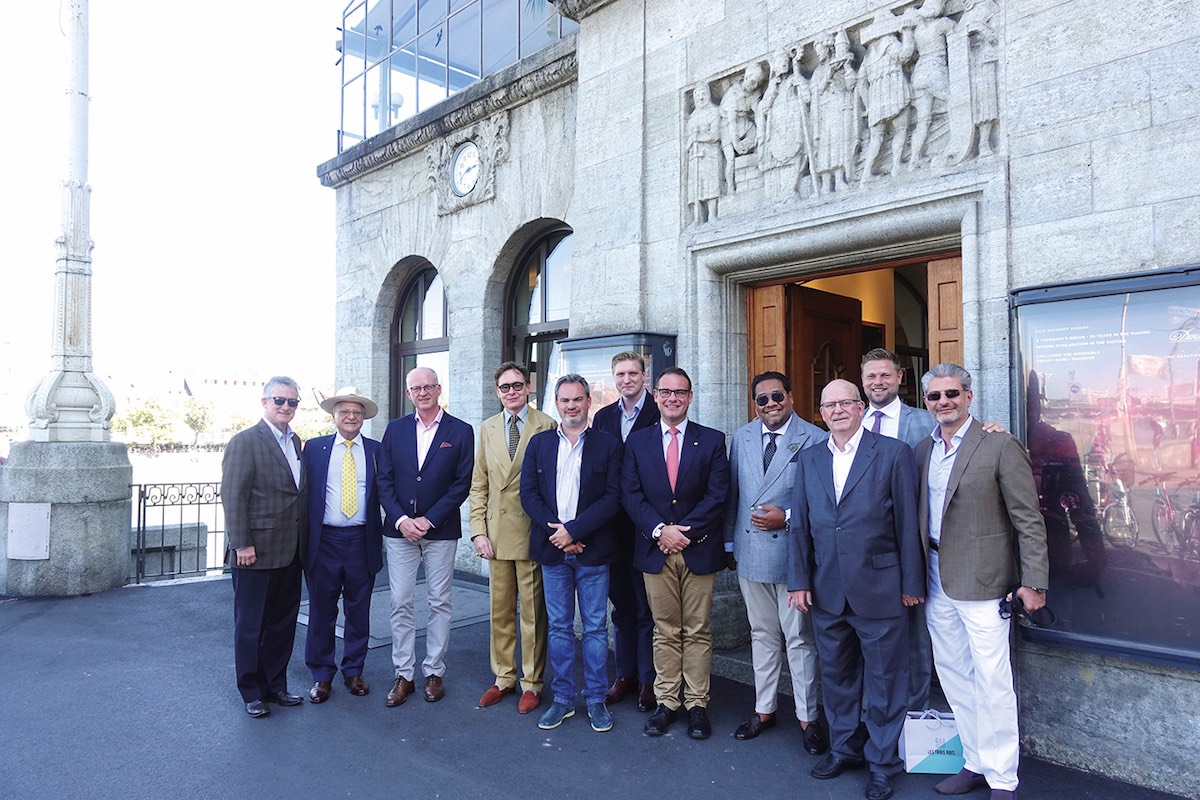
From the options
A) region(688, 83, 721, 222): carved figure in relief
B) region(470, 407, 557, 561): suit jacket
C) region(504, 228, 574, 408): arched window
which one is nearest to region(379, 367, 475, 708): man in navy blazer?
region(470, 407, 557, 561): suit jacket

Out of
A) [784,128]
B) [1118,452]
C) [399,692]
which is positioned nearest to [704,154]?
[784,128]

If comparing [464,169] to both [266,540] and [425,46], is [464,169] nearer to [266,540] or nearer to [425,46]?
[425,46]

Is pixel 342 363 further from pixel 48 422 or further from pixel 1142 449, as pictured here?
pixel 1142 449

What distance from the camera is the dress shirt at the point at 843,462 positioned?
12.7 feet

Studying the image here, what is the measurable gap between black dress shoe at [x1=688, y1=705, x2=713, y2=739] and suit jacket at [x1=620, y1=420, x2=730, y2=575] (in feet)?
2.55

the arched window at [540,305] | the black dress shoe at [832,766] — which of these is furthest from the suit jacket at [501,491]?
the arched window at [540,305]

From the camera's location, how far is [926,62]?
4770mm

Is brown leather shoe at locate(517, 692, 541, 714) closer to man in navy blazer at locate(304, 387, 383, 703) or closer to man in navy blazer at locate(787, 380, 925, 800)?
man in navy blazer at locate(304, 387, 383, 703)

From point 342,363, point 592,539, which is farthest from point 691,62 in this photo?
point 342,363

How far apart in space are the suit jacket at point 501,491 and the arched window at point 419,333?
4876 mm

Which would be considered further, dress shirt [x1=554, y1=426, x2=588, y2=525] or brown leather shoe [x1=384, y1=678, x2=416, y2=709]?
brown leather shoe [x1=384, y1=678, x2=416, y2=709]

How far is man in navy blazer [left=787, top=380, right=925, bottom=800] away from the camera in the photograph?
3721 mm

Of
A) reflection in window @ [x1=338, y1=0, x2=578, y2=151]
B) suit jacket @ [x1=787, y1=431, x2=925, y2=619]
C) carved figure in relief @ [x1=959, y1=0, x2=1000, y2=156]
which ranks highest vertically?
reflection in window @ [x1=338, y1=0, x2=578, y2=151]

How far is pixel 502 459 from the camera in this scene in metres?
4.87
